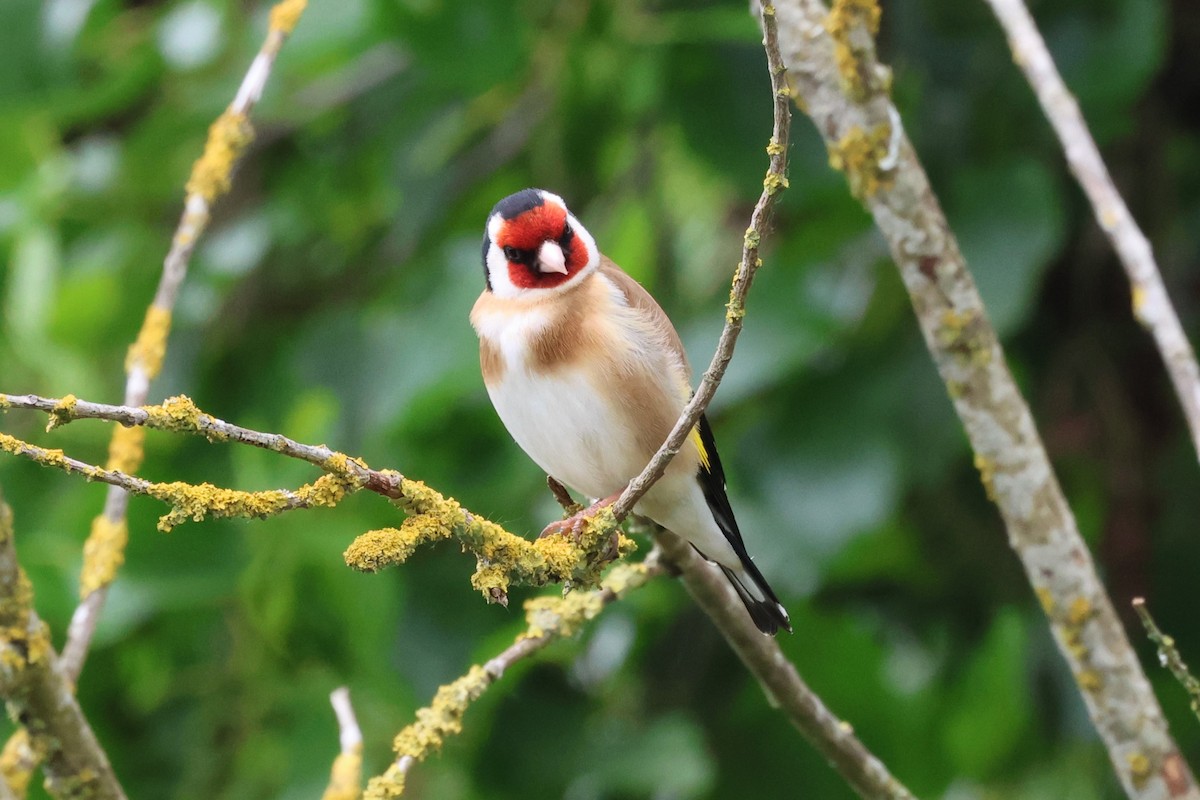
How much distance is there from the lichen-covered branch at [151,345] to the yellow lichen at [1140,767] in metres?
1.36

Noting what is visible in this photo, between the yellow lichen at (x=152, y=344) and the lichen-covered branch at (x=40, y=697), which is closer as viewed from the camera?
the lichen-covered branch at (x=40, y=697)

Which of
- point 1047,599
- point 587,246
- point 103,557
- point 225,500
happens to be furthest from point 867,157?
point 103,557

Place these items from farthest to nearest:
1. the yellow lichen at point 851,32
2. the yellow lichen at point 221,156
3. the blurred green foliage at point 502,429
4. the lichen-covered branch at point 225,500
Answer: the blurred green foliage at point 502,429
the yellow lichen at point 221,156
the yellow lichen at point 851,32
the lichen-covered branch at point 225,500

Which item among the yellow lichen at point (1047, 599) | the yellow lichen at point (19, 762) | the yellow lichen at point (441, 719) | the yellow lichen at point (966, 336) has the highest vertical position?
the yellow lichen at point (966, 336)

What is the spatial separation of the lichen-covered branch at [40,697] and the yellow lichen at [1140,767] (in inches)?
49.9

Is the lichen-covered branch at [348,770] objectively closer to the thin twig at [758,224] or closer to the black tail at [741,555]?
the thin twig at [758,224]

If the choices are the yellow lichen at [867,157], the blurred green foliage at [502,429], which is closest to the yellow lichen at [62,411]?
the yellow lichen at [867,157]

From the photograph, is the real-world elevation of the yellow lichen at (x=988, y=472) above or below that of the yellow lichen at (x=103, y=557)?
below

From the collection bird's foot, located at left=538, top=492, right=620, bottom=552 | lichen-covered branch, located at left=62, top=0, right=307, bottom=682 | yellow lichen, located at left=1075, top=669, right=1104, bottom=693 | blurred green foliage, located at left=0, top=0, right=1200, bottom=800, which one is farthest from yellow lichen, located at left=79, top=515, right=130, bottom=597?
yellow lichen, located at left=1075, top=669, right=1104, bottom=693

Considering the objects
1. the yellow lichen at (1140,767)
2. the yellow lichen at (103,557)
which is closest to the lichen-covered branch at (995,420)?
the yellow lichen at (1140,767)

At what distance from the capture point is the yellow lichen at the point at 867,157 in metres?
2.00

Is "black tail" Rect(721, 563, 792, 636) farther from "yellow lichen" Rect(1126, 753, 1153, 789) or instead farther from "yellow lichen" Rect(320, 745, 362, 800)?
"yellow lichen" Rect(320, 745, 362, 800)

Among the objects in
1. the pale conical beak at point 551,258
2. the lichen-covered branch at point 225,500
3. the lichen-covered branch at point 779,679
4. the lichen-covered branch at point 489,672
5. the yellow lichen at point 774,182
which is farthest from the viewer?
the pale conical beak at point 551,258

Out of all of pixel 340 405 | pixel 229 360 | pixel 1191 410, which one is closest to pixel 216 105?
pixel 229 360
